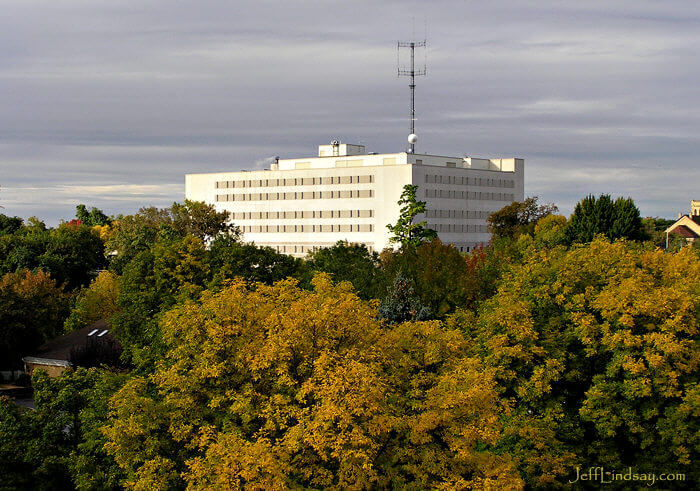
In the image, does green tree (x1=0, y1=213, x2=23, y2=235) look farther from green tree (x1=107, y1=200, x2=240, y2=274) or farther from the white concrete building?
green tree (x1=107, y1=200, x2=240, y2=274)

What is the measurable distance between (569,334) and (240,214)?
461ft

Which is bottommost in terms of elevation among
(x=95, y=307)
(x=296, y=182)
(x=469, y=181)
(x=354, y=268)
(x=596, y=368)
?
(x=596, y=368)

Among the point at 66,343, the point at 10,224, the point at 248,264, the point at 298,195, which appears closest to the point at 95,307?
the point at 66,343

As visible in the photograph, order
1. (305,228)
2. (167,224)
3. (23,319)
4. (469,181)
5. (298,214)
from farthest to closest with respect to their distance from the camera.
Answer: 1. (469,181)
2. (298,214)
3. (305,228)
4. (167,224)
5. (23,319)

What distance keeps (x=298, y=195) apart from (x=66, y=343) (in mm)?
95461

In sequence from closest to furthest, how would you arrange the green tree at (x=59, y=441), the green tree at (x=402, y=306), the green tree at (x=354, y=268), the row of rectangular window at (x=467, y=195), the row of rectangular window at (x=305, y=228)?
the green tree at (x=59, y=441) → the green tree at (x=402, y=306) → the green tree at (x=354, y=268) → the row of rectangular window at (x=305, y=228) → the row of rectangular window at (x=467, y=195)

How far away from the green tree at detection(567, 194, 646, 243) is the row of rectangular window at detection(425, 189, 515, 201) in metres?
70.8

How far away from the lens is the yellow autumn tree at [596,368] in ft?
119

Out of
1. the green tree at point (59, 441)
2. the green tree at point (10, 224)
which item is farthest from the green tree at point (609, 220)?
the green tree at point (10, 224)

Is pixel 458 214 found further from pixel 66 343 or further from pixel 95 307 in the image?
pixel 66 343

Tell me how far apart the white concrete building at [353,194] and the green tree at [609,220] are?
65.5 meters

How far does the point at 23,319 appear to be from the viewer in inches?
2899

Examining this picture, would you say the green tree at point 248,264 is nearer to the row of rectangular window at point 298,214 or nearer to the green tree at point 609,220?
the green tree at point 609,220

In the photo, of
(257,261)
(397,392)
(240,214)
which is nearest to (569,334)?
(397,392)
